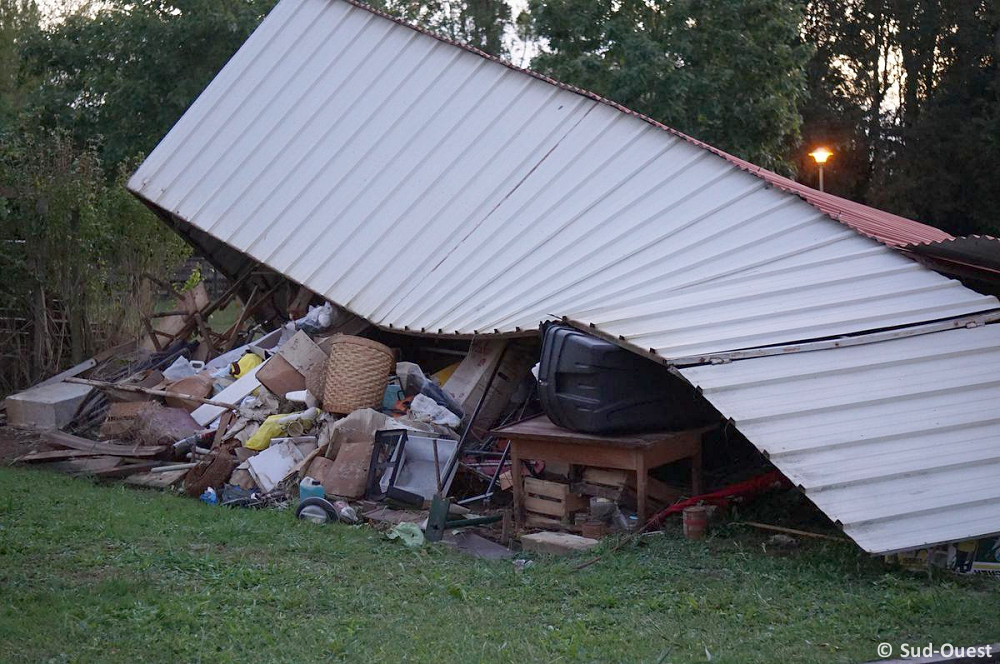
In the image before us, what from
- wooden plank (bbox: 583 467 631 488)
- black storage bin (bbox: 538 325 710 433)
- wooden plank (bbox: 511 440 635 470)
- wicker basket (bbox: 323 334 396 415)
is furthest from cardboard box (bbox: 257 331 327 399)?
wooden plank (bbox: 583 467 631 488)

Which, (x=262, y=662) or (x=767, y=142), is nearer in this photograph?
(x=262, y=662)

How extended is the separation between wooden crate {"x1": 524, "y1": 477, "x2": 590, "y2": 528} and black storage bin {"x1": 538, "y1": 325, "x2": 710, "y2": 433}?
56 centimetres

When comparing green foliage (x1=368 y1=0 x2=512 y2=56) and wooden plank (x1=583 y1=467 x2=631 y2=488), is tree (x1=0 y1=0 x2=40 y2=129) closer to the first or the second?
green foliage (x1=368 y1=0 x2=512 y2=56)

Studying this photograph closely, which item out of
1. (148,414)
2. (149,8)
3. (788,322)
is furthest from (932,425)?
(149,8)

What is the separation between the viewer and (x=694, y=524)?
7668 mm

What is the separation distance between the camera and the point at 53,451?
1184 cm

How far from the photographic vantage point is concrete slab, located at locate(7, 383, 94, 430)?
13.2 metres

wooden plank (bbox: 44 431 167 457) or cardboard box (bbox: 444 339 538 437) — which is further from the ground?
cardboard box (bbox: 444 339 538 437)

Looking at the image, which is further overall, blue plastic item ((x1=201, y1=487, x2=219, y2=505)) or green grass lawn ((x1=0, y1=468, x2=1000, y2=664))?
blue plastic item ((x1=201, y1=487, x2=219, y2=505))

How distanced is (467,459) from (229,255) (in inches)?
280

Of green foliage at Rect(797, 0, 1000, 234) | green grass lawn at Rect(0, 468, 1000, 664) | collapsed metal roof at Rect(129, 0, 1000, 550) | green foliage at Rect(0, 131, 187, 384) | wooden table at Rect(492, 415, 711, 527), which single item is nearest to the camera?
green grass lawn at Rect(0, 468, 1000, 664)

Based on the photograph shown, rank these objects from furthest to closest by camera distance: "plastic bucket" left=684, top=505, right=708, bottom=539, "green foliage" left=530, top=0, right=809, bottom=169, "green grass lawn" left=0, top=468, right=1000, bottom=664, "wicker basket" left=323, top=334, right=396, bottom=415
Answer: "green foliage" left=530, top=0, right=809, bottom=169 → "wicker basket" left=323, top=334, right=396, bottom=415 → "plastic bucket" left=684, top=505, right=708, bottom=539 → "green grass lawn" left=0, top=468, right=1000, bottom=664

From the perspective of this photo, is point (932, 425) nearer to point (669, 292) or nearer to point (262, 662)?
point (669, 292)

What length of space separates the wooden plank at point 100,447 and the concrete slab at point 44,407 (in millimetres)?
700
